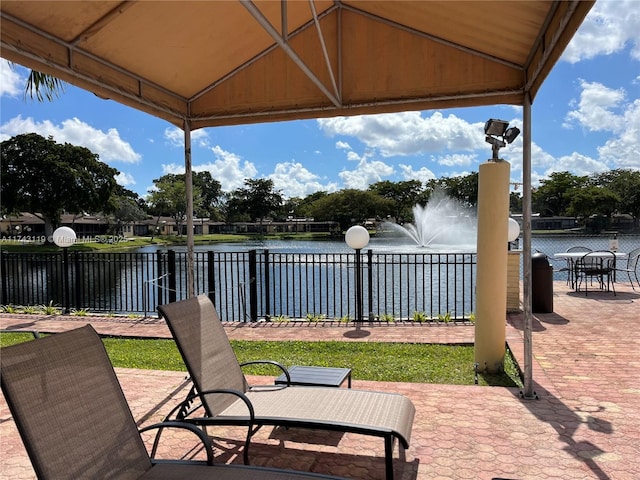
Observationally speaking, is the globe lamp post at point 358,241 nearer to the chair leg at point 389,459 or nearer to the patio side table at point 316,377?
the patio side table at point 316,377

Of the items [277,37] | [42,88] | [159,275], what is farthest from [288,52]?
[159,275]

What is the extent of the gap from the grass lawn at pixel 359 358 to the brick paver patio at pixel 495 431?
1.21ft

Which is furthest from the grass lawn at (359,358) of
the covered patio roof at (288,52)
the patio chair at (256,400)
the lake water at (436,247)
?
the lake water at (436,247)

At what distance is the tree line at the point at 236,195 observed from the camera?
36.2m

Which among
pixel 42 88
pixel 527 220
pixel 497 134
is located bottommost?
pixel 527 220

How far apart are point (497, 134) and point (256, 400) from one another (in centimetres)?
351

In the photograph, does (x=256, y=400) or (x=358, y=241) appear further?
(x=358, y=241)

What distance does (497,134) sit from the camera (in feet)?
15.5

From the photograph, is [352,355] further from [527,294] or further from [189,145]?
[189,145]

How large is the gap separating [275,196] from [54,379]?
69.5 meters

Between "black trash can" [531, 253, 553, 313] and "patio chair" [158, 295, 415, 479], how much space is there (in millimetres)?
5558

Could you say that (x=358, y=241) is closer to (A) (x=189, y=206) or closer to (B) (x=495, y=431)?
(A) (x=189, y=206)

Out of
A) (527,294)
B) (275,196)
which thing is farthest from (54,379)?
(275,196)

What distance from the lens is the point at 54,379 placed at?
2.08m
